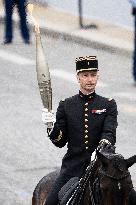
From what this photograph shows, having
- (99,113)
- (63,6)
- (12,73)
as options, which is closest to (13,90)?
(12,73)

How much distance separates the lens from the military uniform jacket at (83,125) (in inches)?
414

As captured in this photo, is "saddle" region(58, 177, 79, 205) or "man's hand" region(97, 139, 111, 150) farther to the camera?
"saddle" region(58, 177, 79, 205)

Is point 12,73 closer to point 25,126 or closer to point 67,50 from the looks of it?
point 67,50

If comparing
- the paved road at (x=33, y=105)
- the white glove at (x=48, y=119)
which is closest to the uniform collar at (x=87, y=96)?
the white glove at (x=48, y=119)

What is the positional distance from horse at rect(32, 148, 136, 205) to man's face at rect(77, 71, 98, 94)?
1.09 m

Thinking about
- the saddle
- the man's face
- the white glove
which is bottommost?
the saddle

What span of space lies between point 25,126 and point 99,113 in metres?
8.71

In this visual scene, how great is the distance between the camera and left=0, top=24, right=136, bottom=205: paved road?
54.2 feet

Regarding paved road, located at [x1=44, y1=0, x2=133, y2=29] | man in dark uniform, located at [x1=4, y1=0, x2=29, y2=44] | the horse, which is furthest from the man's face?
paved road, located at [x1=44, y1=0, x2=133, y2=29]

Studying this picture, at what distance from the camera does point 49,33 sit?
27.1 m

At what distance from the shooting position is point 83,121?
34.6ft

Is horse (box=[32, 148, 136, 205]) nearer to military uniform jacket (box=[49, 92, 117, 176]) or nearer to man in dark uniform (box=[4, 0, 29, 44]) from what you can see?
military uniform jacket (box=[49, 92, 117, 176])

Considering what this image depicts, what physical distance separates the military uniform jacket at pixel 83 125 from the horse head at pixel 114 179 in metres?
1.41

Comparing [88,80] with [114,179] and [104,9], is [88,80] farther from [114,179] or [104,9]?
[104,9]
